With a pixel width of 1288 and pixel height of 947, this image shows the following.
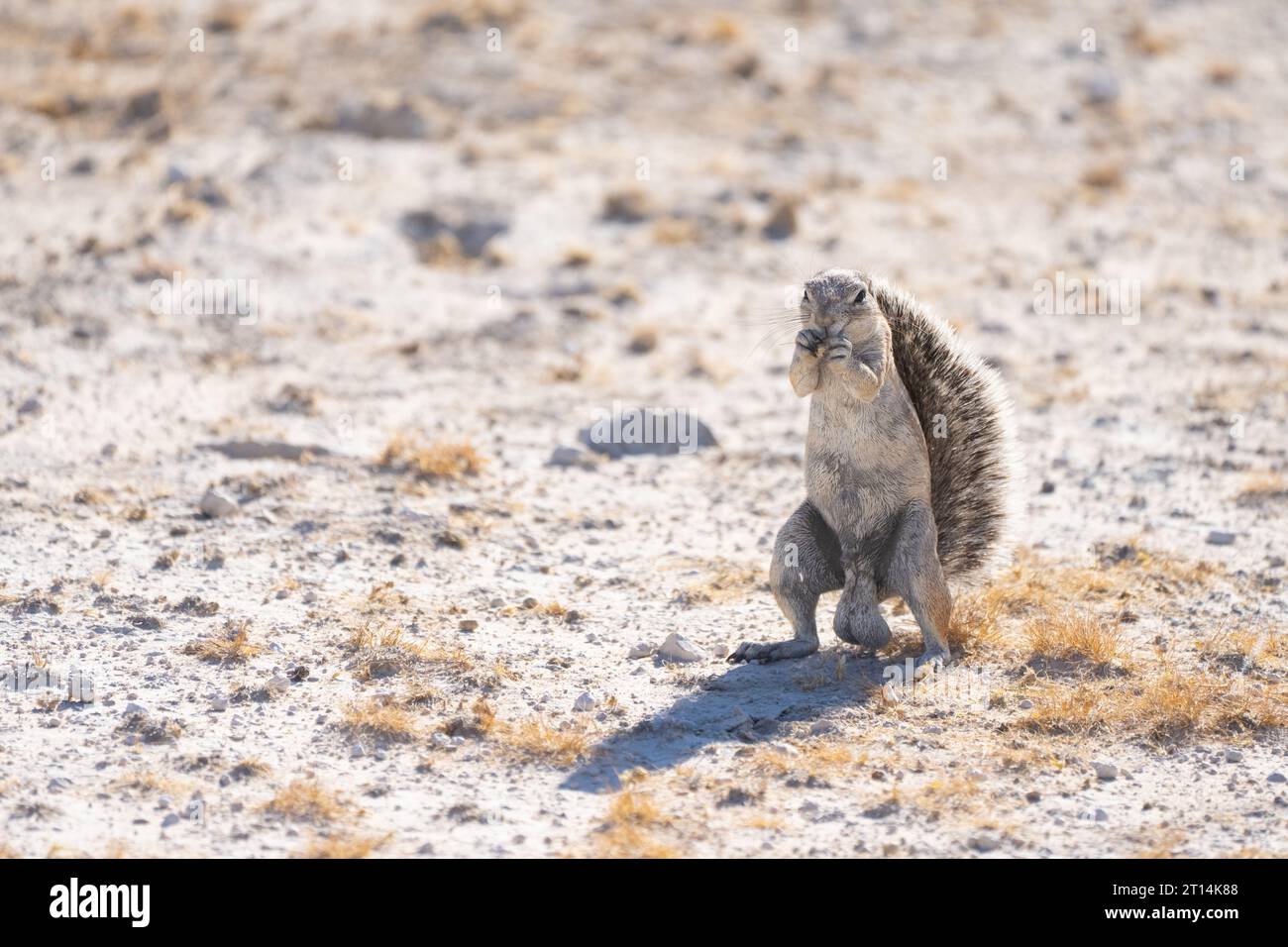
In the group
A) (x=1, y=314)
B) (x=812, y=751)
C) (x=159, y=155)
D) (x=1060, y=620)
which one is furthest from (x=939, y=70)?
(x=812, y=751)

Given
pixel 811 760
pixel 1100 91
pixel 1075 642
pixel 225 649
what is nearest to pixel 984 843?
pixel 811 760

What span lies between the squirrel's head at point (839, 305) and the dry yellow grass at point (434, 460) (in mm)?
4261

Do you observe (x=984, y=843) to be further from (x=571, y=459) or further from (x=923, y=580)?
(x=571, y=459)

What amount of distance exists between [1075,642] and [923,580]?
1.08 m

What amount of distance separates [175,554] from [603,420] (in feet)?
13.2

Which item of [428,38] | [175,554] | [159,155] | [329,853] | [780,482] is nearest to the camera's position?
[329,853]

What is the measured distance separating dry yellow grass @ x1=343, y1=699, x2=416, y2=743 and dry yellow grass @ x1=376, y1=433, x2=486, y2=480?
13.2 ft

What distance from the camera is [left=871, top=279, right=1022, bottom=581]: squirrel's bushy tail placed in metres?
8.99

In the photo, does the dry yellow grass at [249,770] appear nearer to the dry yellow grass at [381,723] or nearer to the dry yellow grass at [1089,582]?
the dry yellow grass at [381,723]

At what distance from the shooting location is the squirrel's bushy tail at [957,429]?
29.5 ft

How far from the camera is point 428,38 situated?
2283 cm

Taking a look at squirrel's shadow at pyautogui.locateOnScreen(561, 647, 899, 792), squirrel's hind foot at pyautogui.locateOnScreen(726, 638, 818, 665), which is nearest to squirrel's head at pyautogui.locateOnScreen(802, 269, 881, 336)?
squirrel's hind foot at pyautogui.locateOnScreen(726, 638, 818, 665)

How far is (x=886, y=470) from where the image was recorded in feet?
28.7
